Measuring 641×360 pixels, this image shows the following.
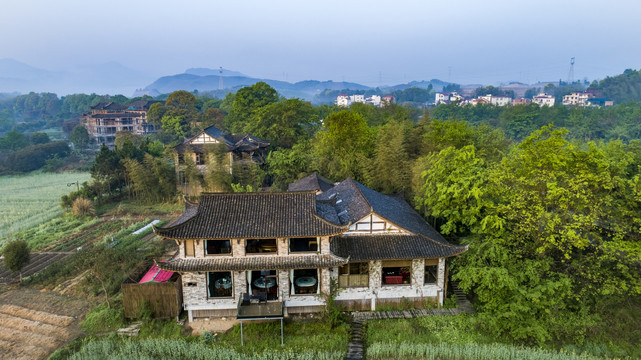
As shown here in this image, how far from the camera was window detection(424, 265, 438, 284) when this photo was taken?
52.4ft

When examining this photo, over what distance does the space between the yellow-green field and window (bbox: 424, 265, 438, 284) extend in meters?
27.6

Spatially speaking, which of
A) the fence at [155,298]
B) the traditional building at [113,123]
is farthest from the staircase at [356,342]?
the traditional building at [113,123]

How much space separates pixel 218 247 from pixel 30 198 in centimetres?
3330

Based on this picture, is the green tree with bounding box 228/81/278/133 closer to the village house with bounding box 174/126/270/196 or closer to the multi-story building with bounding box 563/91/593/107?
the village house with bounding box 174/126/270/196

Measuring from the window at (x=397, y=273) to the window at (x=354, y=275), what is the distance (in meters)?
0.88

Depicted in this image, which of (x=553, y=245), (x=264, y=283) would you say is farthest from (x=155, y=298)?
(x=553, y=245)

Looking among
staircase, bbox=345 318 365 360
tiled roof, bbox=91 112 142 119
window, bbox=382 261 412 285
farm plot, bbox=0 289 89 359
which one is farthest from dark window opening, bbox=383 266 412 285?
tiled roof, bbox=91 112 142 119

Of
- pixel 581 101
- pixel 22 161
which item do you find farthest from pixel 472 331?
pixel 581 101

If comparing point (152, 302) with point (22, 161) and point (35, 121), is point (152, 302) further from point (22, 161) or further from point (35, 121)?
point (35, 121)

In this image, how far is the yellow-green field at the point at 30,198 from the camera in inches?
1127

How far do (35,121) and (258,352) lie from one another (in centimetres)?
11523

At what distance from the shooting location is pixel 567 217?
48.2ft

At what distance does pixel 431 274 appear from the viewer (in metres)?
16.3

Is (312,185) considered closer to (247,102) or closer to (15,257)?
(15,257)
